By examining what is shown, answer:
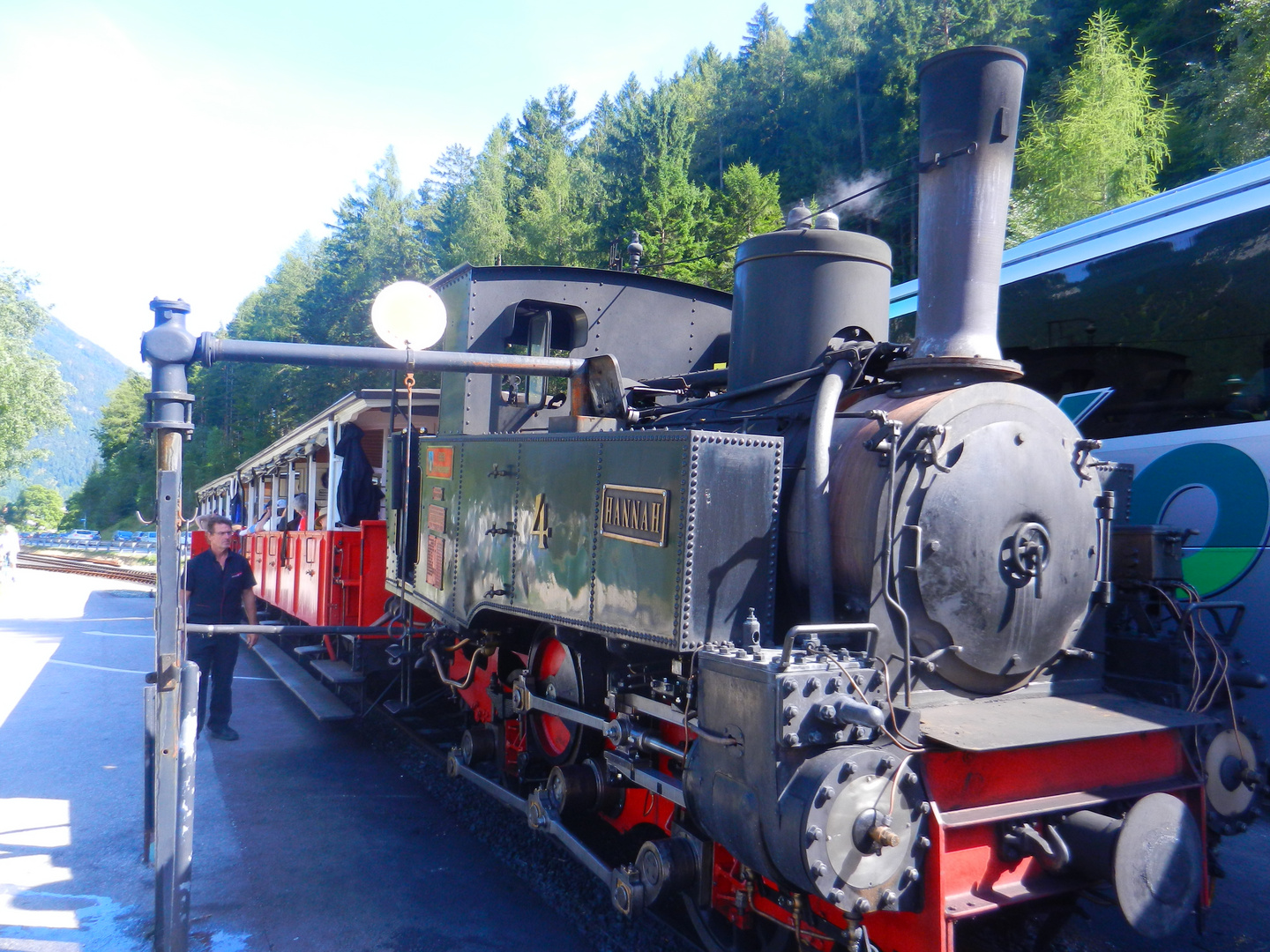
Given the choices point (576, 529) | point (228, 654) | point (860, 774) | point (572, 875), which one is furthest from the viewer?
point (228, 654)

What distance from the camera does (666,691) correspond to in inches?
121

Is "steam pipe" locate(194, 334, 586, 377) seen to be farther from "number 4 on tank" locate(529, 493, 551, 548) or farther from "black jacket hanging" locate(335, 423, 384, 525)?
"black jacket hanging" locate(335, 423, 384, 525)

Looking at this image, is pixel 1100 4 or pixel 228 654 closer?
pixel 228 654

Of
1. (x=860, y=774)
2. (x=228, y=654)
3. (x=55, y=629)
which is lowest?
(x=55, y=629)

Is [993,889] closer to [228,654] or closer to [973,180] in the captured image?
[973,180]

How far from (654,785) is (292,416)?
4727 centimetres

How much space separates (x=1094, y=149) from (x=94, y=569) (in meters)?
27.7

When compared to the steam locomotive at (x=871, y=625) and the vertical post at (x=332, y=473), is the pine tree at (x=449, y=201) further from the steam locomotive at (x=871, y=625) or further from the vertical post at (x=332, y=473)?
the steam locomotive at (x=871, y=625)

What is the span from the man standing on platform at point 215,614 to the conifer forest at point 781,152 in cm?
352

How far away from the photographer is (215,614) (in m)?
6.36

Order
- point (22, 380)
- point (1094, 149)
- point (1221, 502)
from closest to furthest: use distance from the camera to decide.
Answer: point (1221, 502) → point (1094, 149) → point (22, 380)

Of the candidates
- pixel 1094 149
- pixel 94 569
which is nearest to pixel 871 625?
pixel 1094 149

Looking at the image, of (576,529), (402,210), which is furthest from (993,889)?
(402,210)

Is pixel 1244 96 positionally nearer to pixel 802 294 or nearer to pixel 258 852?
pixel 802 294
